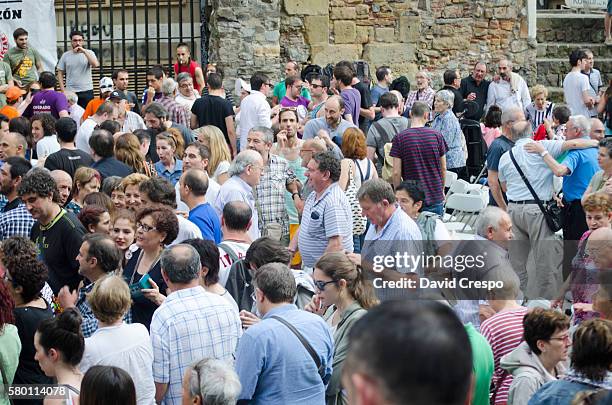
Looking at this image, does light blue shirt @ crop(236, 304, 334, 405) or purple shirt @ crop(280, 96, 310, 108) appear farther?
purple shirt @ crop(280, 96, 310, 108)

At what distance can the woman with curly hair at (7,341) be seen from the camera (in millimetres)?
4738

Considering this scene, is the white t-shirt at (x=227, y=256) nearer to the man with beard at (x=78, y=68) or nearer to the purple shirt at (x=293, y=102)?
the purple shirt at (x=293, y=102)

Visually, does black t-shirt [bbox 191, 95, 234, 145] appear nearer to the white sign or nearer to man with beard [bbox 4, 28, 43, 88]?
man with beard [bbox 4, 28, 43, 88]

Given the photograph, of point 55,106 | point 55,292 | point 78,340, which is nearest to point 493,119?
Answer: point 55,106

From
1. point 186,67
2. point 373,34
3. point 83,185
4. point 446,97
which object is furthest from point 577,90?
point 83,185

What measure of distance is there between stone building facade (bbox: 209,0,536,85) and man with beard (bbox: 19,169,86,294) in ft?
32.3

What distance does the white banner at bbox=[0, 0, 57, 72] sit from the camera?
590 inches

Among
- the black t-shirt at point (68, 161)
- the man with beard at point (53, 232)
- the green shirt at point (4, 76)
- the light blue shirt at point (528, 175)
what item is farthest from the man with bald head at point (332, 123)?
the green shirt at point (4, 76)

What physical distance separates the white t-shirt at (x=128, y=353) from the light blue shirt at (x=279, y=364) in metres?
0.46

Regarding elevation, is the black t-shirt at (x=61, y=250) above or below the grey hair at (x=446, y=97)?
below

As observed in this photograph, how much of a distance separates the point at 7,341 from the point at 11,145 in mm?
4462

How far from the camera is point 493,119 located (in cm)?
1275

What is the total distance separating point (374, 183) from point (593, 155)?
9.27ft

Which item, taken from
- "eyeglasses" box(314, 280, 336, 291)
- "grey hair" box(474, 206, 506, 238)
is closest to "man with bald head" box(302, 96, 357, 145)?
"grey hair" box(474, 206, 506, 238)
